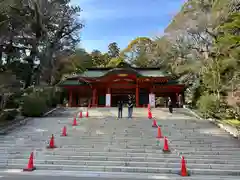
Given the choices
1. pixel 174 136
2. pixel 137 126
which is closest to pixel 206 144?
pixel 174 136

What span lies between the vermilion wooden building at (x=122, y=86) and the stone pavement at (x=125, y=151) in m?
10.1

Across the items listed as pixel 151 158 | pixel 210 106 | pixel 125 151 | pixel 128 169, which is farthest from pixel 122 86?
pixel 128 169

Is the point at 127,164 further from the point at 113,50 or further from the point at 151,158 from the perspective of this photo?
the point at 113,50

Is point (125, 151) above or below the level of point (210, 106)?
below

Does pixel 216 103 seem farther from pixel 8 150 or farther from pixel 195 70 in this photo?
pixel 8 150

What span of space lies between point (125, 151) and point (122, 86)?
15.8 m

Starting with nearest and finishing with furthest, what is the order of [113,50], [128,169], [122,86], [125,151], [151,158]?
[128,169]
[151,158]
[125,151]
[122,86]
[113,50]

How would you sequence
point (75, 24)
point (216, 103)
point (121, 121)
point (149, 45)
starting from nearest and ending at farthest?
point (121, 121), point (216, 103), point (75, 24), point (149, 45)

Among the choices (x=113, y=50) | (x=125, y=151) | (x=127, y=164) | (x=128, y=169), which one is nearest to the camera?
(x=128, y=169)

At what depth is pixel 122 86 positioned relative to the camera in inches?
984

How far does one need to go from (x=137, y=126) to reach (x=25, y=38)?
19976mm

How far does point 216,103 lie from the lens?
1631 centimetres

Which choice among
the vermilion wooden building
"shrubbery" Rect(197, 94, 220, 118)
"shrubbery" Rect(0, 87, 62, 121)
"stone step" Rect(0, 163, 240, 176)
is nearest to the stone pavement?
"stone step" Rect(0, 163, 240, 176)

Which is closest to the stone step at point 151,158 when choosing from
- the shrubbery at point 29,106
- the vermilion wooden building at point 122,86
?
the shrubbery at point 29,106
